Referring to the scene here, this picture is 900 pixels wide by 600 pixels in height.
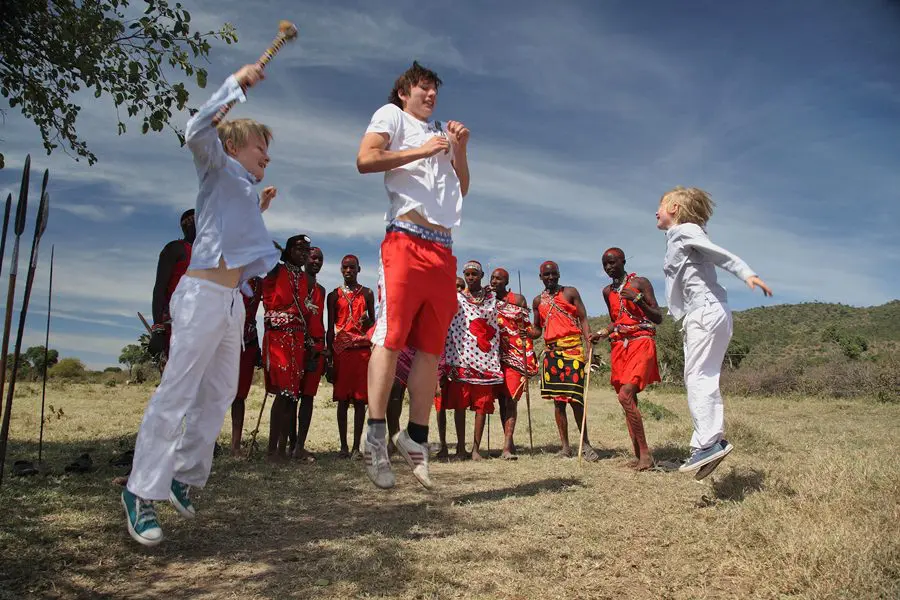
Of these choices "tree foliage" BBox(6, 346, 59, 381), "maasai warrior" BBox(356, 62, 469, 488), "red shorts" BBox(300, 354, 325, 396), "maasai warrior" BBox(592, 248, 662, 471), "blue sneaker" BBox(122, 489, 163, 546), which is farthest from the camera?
"tree foliage" BBox(6, 346, 59, 381)

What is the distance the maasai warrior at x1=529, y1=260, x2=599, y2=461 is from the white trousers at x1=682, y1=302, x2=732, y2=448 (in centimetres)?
308

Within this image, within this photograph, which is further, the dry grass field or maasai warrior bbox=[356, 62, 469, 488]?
maasai warrior bbox=[356, 62, 469, 488]

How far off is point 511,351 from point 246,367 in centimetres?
327

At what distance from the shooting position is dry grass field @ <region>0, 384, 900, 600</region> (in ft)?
9.98

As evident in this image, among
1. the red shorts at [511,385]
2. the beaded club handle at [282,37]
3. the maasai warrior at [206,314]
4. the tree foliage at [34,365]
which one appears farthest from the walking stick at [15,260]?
the tree foliage at [34,365]

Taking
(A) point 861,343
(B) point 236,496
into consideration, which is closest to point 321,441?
(B) point 236,496

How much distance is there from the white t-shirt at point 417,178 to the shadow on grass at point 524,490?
7.53 feet

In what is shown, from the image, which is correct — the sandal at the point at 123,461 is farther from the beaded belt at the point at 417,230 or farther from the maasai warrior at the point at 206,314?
the beaded belt at the point at 417,230

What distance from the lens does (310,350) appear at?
7.65 metres

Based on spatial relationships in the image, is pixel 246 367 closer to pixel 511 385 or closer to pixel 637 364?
pixel 511 385

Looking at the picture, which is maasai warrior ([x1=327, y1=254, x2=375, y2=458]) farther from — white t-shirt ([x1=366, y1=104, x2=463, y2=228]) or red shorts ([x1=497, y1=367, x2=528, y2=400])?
white t-shirt ([x1=366, y1=104, x2=463, y2=228])

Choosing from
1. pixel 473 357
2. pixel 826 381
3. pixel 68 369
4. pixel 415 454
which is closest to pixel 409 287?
pixel 415 454

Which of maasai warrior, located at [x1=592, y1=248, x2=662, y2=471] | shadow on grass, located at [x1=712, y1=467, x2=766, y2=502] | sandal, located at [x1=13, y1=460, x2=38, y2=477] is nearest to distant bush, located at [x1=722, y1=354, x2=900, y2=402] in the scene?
maasai warrior, located at [x1=592, y1=248, x2=662, y2=471]

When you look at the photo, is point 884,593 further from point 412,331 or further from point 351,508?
point 351,508
